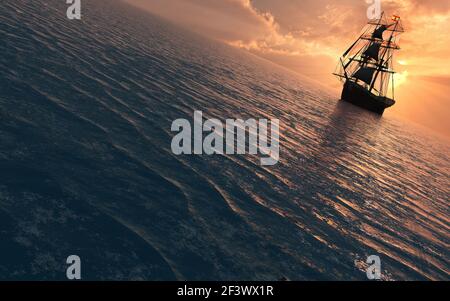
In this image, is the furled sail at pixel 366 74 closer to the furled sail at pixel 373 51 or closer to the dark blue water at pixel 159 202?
the furled sail at pixel 373 51

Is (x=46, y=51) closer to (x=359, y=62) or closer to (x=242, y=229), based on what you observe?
(x=242, y=229)

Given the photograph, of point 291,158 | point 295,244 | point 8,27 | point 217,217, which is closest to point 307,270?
point 295,244

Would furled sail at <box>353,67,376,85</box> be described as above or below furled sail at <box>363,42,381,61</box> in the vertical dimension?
below

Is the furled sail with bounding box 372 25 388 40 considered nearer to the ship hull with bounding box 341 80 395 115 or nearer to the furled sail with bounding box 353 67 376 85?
the furled sail with bounding box 353 67 376 85

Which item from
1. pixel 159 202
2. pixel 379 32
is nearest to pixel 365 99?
pixel 379 32

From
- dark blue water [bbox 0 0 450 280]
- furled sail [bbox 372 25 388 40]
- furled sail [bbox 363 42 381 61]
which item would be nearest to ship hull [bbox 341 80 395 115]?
furled sail [bbox 363 42 381 61]

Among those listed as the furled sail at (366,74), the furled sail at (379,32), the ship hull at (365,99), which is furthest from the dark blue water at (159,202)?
the furled sail at (379,32)

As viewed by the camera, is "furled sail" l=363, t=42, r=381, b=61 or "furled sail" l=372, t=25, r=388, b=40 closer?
"furled sail" l=363, t=42, r=381, b=61
